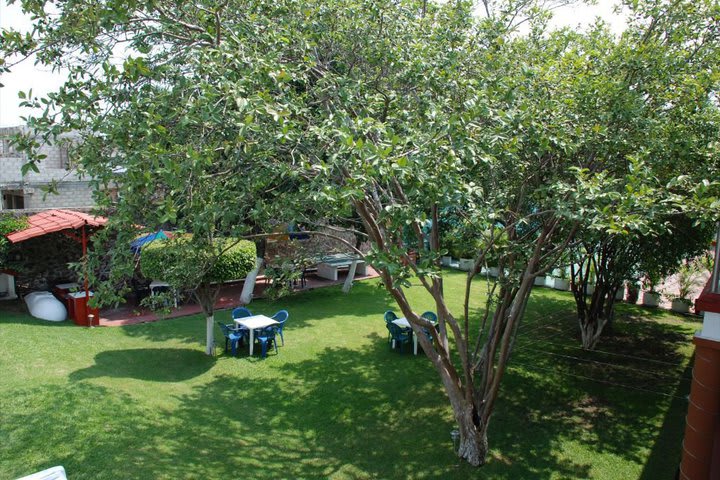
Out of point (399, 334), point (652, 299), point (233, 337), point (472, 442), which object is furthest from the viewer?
point (652, 299)

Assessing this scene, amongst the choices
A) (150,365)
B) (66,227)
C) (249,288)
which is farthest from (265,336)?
(66,227)

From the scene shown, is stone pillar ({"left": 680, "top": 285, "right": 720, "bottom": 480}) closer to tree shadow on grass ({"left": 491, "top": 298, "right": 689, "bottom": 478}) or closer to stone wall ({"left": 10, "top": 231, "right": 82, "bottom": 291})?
tree shadow on grass ({"left": 491, "top": 298, "right": 689, "bottom": 478})

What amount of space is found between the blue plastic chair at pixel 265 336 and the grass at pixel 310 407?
258mm

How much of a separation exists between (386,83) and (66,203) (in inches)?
471

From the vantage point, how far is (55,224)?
11.9m

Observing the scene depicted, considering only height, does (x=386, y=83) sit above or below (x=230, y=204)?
above

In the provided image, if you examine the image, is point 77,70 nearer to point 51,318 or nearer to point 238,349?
point 238,349

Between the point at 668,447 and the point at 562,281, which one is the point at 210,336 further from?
the point at 562,281

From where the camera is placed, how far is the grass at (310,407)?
23.0 feet

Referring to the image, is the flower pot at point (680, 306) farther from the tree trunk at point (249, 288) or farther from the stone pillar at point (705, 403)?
the tree trunk at point (249, 288)

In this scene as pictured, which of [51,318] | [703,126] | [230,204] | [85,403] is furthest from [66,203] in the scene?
[703,126]

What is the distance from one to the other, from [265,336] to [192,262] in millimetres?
A: 3120

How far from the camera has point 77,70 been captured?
6281mm

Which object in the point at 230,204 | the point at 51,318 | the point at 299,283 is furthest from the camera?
the point at 299,283
